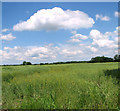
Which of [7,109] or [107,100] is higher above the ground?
[107,100]

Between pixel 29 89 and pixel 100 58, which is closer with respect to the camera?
pixel 29 89

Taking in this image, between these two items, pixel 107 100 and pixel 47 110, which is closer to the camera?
pixel 47 110

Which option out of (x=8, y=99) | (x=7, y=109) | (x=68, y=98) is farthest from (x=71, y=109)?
(x=8, y=99)

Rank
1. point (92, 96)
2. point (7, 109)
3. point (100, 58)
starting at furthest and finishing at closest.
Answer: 1. point (100, 58)
2. point (92, 96)
3. point (7, 109)

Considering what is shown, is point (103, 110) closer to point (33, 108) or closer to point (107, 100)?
point (107, 100)

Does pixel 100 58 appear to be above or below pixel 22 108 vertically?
above

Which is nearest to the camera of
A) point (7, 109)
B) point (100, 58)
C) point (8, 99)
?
point (7, 109)

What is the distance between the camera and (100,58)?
48750 millimetres

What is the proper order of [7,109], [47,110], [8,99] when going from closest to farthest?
[47,110], [7,109], [8,99]

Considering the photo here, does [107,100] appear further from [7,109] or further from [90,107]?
[7,109]

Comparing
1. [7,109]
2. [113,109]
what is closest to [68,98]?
[113,109]

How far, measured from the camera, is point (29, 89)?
7.04 m

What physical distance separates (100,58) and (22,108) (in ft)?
157

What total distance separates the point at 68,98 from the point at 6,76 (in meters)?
8.36
